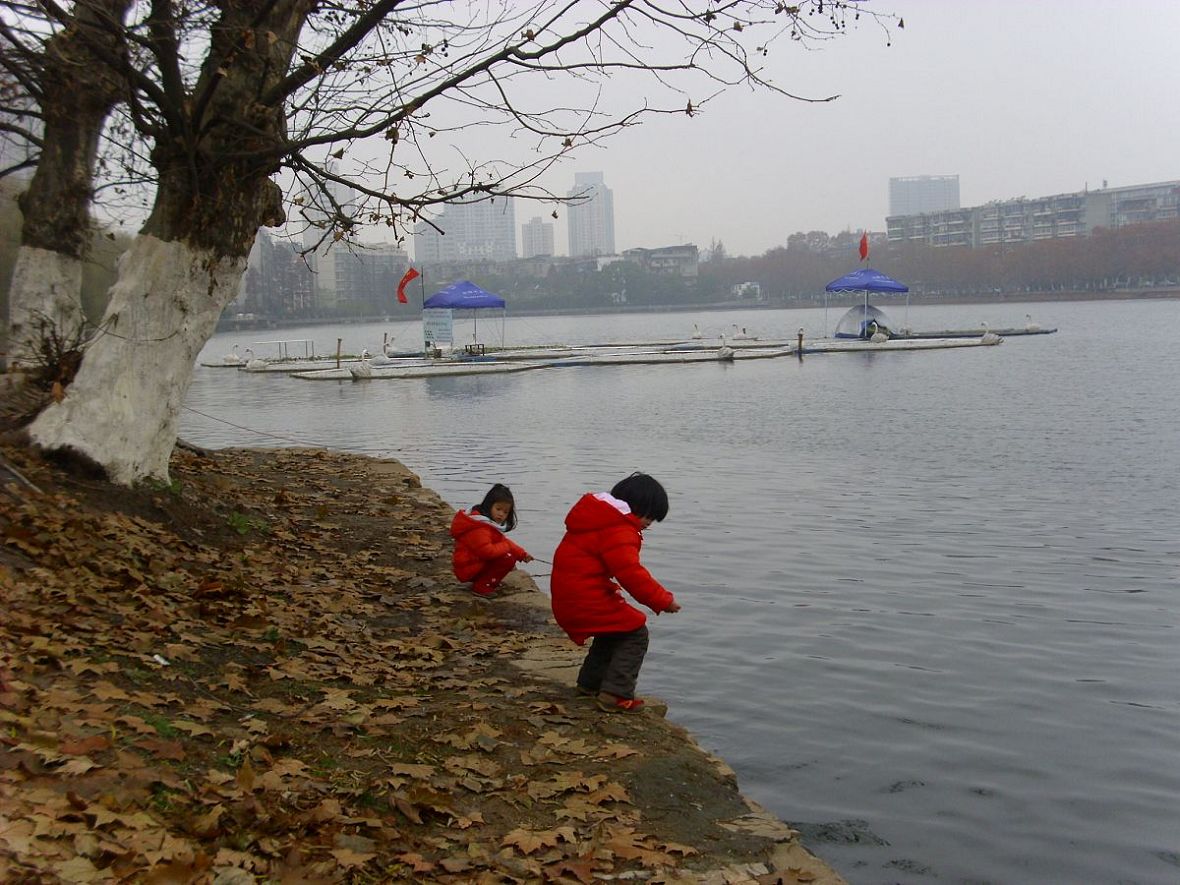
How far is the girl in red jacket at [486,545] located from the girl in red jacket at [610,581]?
9.05ft

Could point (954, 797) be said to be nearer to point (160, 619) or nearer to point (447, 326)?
point (160, 619)

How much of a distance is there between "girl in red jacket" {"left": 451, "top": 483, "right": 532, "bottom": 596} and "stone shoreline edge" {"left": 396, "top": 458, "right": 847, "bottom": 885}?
0.24 meters

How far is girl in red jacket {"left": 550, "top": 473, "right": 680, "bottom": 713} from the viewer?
6430 mm

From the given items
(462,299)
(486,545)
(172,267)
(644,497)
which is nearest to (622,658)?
(644,497)

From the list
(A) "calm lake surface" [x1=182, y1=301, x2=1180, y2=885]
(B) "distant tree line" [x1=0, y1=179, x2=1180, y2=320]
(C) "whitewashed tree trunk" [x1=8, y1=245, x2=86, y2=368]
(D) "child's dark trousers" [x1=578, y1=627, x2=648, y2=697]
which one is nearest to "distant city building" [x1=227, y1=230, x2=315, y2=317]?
(B) "distant tree line" [x1=0, y1=179, x2=1180, y2=320]

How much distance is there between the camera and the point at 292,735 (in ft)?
18.4

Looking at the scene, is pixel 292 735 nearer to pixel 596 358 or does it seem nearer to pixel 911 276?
pixel 596 358

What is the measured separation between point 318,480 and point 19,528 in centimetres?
792

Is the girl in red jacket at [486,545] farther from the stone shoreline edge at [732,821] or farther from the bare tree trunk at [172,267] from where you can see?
the bare tree trunk at [172,267]

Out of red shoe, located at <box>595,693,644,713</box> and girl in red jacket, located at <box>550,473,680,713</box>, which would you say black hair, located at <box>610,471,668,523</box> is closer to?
girl in red jacket, located at <box>550,473,680,713</box>

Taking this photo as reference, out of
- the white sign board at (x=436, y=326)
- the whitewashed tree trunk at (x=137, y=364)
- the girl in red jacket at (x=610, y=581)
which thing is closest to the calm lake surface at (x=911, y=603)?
the girl in red jacket at (x=610, y=581)

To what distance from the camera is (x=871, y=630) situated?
1020cm

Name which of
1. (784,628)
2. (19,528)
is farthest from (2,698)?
(784,628)

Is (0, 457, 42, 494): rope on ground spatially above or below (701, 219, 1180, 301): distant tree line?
below
